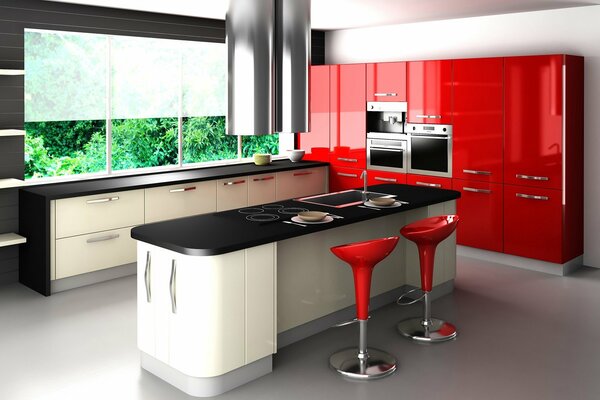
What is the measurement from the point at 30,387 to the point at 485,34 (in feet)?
18.2

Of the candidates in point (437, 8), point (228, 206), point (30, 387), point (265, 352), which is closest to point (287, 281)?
point (265, 352)

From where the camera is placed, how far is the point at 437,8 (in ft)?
20.7

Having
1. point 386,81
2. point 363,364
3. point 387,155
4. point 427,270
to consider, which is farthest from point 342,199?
point 386,81

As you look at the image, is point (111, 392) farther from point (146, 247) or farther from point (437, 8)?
point (437, 8)

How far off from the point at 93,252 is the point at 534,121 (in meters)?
4.23

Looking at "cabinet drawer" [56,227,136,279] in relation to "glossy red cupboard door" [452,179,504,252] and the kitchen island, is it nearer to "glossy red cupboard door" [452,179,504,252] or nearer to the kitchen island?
the kitchen island

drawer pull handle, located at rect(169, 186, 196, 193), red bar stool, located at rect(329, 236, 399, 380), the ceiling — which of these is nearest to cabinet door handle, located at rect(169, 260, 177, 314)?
red bar stool, located at rect(329, 236, 399, 380)

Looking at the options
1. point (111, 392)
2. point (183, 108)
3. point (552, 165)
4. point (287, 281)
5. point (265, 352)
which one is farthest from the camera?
point (183, 108)

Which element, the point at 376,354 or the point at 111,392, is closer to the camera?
the point at 111,392

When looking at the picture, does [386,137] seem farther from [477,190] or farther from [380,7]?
[380,7]

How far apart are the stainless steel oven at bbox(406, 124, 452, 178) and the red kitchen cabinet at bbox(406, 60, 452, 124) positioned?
0.08m

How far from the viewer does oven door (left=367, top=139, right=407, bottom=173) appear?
7.36 metres

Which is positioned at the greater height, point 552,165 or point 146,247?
point 552,165

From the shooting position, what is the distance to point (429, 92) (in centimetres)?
698
